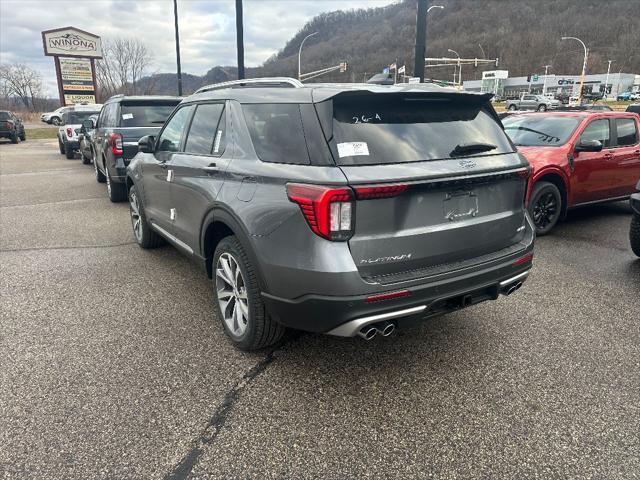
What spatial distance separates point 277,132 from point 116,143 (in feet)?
19.6

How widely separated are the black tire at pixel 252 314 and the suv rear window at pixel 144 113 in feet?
19.4

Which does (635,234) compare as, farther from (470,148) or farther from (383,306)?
(383,306)

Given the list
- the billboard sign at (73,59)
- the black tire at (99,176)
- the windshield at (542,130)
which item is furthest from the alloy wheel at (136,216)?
the billboard sign at (73,59)

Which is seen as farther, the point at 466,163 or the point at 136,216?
the point at 136,216

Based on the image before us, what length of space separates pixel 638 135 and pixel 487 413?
22.0 ft

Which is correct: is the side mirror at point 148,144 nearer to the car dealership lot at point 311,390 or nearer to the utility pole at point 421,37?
the car dealership lot at point 311,390

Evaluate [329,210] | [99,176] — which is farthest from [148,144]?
[99,176]

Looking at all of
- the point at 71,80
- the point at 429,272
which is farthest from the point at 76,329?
the point at 71,80

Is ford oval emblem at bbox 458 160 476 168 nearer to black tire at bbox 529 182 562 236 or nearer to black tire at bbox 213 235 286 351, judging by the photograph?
black tire at bbox 213 235 286 351

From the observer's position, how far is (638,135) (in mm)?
7402

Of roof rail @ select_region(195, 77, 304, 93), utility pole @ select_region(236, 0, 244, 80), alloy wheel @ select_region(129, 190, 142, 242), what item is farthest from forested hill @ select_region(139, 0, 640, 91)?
roof rail @ select_region(195, 77, 304, 93)

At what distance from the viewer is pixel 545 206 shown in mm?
6395

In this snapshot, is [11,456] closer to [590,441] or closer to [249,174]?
[249,174]

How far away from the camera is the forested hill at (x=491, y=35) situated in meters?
103
